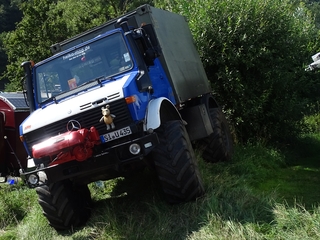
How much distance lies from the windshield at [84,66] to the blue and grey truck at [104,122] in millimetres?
15

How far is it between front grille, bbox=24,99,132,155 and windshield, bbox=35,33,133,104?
2.76 ft

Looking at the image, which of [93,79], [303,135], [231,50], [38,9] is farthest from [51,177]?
[38,9]

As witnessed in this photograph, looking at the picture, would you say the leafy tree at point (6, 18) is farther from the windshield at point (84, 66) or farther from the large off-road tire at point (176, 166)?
the large off-road tire at point (176, 166)

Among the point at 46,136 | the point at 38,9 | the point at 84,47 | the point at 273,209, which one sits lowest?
the point at 273,209

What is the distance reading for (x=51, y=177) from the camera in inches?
200

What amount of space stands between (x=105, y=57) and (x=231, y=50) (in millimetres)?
5295

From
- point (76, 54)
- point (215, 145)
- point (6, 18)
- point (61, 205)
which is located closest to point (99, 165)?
point (61, 205)

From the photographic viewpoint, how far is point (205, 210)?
5.04 metres

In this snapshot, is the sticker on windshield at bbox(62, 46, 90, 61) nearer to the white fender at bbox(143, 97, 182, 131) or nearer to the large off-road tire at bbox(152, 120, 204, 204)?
the white fender at bbox(143, 97, 182, 131)

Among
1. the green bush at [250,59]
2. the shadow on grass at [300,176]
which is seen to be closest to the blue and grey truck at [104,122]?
the shadow on grass at [300,176]

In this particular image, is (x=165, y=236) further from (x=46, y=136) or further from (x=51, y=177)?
(x=46, y=136)

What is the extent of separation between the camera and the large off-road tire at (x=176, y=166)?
5191 millimetres

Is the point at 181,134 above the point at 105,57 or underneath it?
underneath

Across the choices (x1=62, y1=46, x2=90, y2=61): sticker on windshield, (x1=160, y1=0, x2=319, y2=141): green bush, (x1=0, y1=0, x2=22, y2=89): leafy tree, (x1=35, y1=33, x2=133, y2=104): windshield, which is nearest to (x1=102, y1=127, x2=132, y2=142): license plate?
(x1=35, y1=33, x2=133, y2=104): windshield
